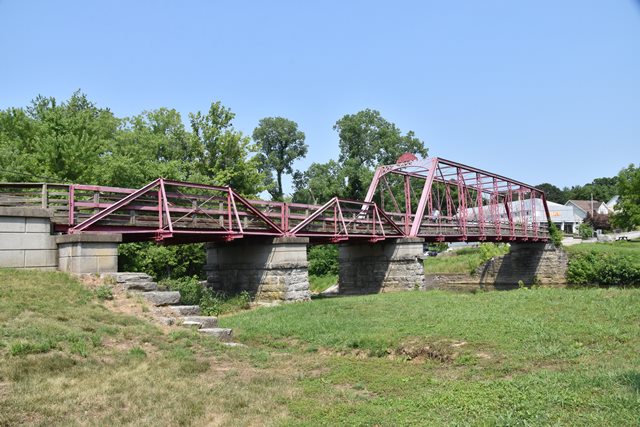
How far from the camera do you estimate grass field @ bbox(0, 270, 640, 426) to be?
20.2 feet

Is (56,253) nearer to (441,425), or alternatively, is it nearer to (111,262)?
(111,262)

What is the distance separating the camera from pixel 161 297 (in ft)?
43.8

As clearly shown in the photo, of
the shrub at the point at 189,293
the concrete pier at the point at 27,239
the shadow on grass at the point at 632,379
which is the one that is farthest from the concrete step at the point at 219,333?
the shadow on grass at the point at 632,379

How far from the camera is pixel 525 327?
10.7m

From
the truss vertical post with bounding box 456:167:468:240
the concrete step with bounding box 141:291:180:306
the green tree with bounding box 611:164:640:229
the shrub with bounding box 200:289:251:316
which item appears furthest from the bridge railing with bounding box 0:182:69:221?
the green tree with bounding box 611:164:640:229

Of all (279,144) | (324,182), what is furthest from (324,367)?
(279,144)

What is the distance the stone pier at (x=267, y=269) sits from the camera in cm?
2088

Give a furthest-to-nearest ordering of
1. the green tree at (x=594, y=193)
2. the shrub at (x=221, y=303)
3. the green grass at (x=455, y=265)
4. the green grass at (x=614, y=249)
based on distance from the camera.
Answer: the green tree at (x=594, y=193) < the green grass at (x=455, y=265) < the green grass at (x=614, y=249) < the shrub at (x=221, y=303)

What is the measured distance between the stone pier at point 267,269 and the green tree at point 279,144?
47.1m

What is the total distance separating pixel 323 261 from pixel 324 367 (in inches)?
1375

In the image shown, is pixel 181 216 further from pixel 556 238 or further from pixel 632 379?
pixel 556 238

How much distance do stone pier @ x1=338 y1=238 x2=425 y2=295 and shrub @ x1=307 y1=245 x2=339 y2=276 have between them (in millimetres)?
13222

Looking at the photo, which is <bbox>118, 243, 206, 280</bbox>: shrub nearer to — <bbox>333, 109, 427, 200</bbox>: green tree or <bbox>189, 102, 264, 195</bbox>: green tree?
<bbox>189, 102, 264, 195</bbox>: green tree

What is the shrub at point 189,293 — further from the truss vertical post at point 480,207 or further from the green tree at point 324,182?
the green tree at point 324,182
